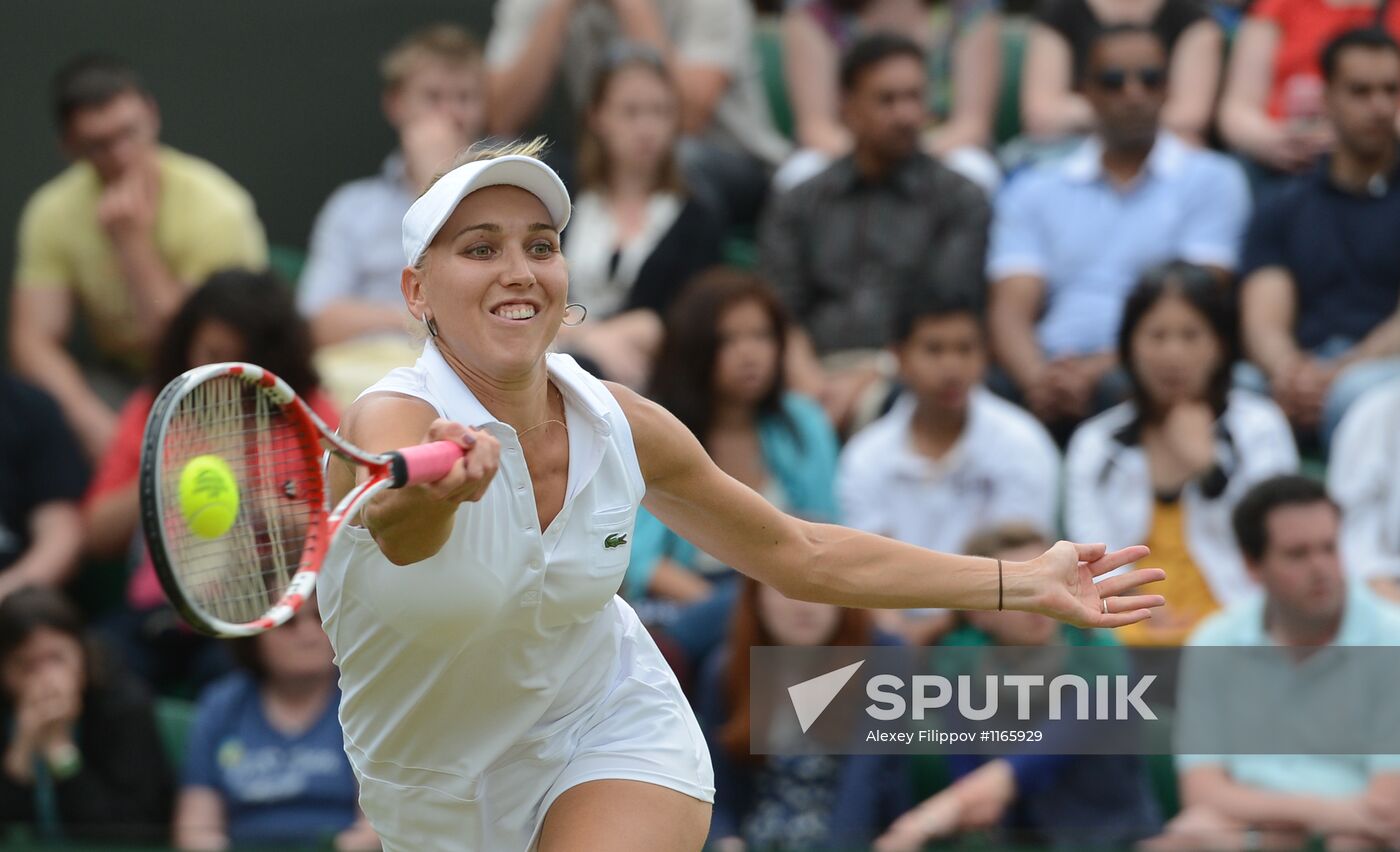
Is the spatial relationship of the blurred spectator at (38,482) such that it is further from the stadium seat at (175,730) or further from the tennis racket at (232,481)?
the tennis racket at (232,481)

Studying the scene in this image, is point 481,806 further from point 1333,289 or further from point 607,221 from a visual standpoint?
point 1333,289

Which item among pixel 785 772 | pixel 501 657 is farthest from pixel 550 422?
pixel 785 772

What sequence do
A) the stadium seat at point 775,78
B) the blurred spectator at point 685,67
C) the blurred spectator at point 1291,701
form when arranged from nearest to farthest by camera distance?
the blurred spectator at point 1291,701 < the blurred spectator at point 685,67 < the stadium seat at point 775,78

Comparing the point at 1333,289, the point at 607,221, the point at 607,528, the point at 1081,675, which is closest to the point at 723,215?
the point at 607,221

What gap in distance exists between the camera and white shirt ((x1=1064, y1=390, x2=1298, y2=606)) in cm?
577

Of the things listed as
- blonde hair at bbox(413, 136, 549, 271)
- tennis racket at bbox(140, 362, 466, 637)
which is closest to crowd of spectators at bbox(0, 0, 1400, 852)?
blonde hair at bbox(413, 136, 549, 271)

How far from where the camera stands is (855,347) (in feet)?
21.8

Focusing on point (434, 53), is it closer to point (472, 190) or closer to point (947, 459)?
point (947, 459)

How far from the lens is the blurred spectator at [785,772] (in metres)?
5.20

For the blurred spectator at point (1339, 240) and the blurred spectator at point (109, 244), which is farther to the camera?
the blurred spectator at point (109, 244)

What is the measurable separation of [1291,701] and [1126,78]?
2385mm

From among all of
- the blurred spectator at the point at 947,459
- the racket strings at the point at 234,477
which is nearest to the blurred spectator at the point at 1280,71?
the blurred spectator at the point at 947,459

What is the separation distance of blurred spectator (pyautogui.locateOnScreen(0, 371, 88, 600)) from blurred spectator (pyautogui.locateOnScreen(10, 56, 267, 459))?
223mm

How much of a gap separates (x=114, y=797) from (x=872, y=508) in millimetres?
2394
